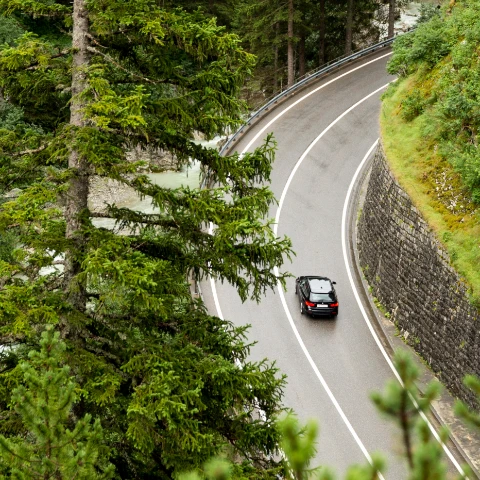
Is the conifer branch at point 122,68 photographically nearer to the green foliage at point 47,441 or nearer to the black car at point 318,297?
the green foliage at point 47,441

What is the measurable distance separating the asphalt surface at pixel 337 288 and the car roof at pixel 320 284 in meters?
1.18

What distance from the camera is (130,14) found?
9.59 m

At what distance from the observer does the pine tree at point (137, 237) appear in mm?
8938

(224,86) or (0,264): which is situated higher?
(224,86)

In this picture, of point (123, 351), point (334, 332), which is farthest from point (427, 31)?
point (123, 351)

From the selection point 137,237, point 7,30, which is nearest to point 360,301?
point 137,237

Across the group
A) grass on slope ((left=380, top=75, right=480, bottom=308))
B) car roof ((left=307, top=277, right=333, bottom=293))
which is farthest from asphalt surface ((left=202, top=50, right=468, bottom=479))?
grass on slope ((left=380, top=75, right=480, bottom=308))

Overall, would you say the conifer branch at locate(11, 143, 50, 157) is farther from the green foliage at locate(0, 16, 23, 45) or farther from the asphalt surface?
→ the green foliage at locate(0, 16, 23, 45)

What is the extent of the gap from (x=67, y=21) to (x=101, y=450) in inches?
263

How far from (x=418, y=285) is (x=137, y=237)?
14.3m

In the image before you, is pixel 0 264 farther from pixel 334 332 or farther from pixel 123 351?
pixel 334 332

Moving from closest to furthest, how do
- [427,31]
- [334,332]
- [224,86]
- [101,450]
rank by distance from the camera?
[101,450] → [224,86] → [334,332] → [427,31]

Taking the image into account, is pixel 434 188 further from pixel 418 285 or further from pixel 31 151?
pixel 31 151

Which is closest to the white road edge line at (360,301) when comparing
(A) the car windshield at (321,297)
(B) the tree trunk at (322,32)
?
(A) the car windshield at (321,297)
